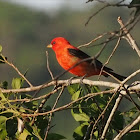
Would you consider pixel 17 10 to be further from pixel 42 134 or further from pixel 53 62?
pixel 42 134

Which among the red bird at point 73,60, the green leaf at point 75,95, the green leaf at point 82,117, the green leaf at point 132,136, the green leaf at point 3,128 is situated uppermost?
the red bird at point 73,60

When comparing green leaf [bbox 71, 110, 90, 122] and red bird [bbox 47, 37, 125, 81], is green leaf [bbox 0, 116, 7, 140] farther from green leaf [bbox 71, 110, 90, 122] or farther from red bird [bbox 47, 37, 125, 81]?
red bird [bbox 47, 37, 125, 81]

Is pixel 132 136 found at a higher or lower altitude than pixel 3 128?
lower

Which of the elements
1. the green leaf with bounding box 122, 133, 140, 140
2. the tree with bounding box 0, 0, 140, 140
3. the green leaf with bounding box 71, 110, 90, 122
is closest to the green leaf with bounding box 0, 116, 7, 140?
the tree with bounding box 0, 0, 140, 140

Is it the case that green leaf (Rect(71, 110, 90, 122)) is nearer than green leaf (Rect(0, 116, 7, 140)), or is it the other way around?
green leaf (Rect(0, 116, 7, 140))

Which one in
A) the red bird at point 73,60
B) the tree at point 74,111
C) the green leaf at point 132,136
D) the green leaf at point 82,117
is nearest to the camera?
the tree at point 74,111

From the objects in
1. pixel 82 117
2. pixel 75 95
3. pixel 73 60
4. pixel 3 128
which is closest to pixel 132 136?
pixel 82 117

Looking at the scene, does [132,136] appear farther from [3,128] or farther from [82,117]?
[3,128]

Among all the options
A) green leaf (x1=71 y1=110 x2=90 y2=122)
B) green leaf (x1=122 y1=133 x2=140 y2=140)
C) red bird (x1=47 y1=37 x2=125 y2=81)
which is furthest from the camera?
red bird (x1=47 y1=37 x2=125 y2=81)

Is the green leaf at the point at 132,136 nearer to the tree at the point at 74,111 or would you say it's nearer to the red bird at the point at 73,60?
the tree at the point at 74,111

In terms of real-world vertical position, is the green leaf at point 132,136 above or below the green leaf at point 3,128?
below

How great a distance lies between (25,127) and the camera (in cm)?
371

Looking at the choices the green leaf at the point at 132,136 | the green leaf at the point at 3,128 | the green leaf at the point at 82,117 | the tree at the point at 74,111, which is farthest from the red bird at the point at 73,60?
the green leaf at the point at 3,128

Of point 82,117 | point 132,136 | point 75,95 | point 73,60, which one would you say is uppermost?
point 73,60
